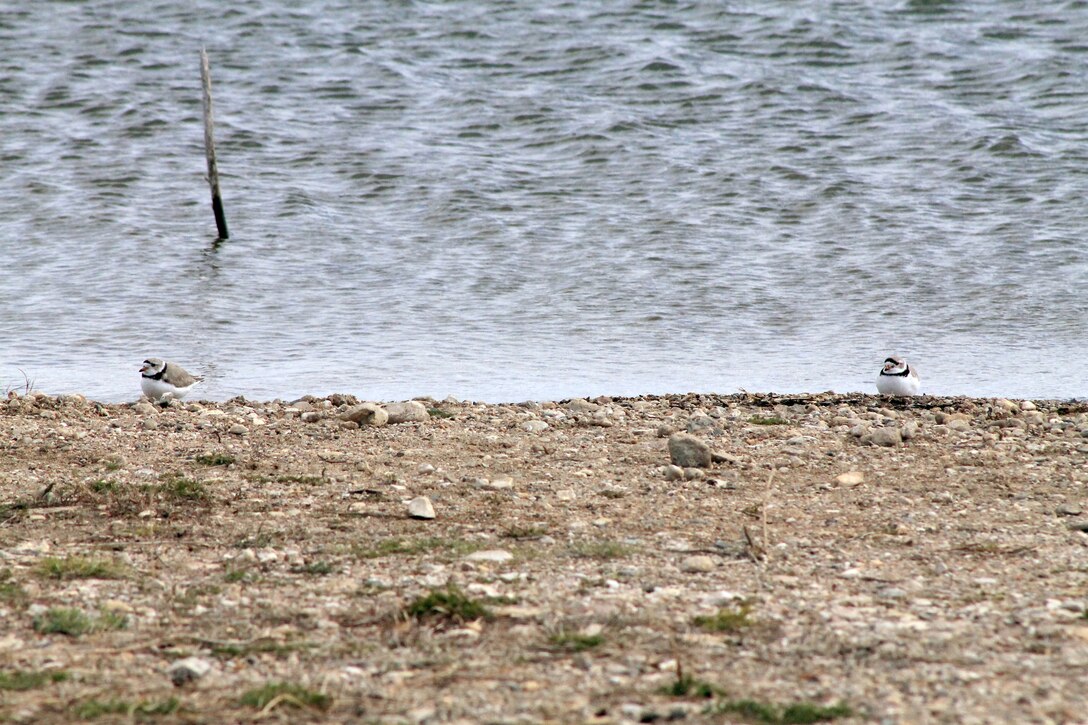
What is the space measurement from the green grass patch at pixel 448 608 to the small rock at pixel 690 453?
2.86 meters

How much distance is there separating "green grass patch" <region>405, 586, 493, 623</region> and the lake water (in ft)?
20.3

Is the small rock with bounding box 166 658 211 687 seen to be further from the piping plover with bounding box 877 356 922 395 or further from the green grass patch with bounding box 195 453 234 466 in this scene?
the piping plover with bounding box 877 356 922 395

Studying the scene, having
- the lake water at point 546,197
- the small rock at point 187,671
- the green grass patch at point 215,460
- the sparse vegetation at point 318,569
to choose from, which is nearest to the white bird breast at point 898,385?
the lake water at point 546,197

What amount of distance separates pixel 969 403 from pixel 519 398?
3.63 m

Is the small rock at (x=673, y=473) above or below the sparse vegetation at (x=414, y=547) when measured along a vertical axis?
below

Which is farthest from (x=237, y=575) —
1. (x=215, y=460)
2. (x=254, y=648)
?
(x=215, y=460)

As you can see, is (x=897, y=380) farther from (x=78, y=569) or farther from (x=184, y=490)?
(x=78, y=569)

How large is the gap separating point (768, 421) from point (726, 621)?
15.0 ft

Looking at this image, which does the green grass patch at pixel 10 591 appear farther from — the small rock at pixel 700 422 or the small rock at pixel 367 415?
→ the small rock at pixel 700 422

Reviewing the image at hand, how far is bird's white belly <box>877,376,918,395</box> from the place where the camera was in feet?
33.0

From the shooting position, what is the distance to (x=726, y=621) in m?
4.67

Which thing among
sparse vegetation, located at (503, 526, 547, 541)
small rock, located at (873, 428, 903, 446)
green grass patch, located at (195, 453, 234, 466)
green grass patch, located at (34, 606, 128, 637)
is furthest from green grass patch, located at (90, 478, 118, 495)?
small rock, located at (873, 428, 903, 446)

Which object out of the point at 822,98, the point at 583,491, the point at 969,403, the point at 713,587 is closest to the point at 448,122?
the point at 822,98

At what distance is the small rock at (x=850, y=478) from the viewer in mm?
7168
